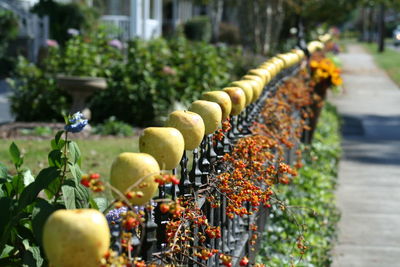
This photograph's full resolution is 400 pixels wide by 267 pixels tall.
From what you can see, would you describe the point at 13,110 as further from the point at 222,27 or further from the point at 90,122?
the point at 222,27

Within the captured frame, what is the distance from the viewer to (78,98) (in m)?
10.6

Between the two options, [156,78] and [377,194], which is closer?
[377,194]

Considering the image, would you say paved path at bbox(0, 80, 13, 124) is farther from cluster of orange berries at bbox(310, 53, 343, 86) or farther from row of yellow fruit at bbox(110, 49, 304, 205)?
row of yellow fruit at bbox(110, 49, 304, 205)

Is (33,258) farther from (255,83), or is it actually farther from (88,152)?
(88,152)

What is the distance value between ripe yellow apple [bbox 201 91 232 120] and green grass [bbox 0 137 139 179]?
347 centimetres

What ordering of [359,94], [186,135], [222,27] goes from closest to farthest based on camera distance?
1. [186,135]
2. [359,94]
3. [222,27]

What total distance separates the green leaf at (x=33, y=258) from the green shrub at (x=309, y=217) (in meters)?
1.43

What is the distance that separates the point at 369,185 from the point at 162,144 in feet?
20.1

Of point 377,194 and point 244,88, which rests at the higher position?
point 244,88

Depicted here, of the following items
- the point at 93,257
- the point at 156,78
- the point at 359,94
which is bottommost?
the point at 359,94

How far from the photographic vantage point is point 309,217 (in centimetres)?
577

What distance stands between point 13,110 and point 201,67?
318cm

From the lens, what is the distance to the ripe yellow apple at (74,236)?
163 cm

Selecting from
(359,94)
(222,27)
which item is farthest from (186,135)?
(222,27)
